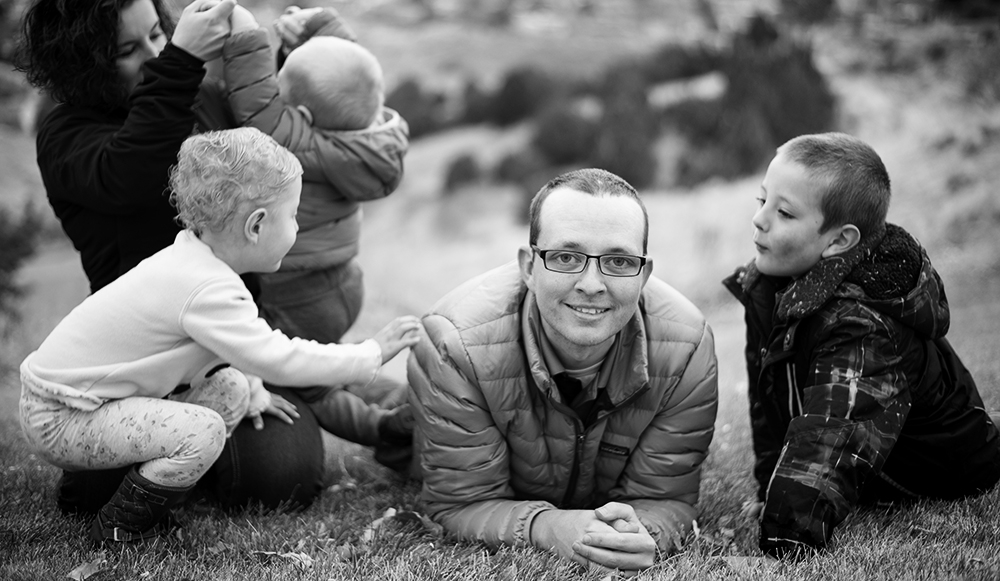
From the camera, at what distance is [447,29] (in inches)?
640

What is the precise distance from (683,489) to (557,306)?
92 centimetres

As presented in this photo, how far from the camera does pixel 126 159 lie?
317cm

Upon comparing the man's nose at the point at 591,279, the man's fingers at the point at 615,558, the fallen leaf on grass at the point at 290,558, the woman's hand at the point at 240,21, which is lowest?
the fallen leaf on grass at the point at 290,558

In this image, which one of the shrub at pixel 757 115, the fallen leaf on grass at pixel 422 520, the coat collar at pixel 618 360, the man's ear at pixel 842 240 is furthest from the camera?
the shrub at pixel 757 115

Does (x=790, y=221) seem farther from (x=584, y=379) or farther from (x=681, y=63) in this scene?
(x=681, y=63)

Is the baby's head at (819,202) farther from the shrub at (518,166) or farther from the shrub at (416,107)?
the shrub at (416,107)

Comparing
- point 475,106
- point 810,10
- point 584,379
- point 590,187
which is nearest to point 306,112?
point 590,187

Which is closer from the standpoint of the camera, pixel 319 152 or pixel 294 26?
pixel 319 152

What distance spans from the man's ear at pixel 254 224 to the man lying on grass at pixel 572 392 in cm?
69

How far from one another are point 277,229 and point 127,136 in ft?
2.02

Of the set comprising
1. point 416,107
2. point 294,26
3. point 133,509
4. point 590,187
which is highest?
point 294,26

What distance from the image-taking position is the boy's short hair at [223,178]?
118 inches

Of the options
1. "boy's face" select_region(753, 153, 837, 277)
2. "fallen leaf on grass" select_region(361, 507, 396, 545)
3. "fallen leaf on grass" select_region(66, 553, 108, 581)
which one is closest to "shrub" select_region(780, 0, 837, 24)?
"boy's face" select_region(753, 153, 837, 277)

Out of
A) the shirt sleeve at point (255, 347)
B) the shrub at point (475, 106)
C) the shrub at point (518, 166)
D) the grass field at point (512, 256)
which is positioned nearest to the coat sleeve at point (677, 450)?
the grass field at point (512, 256)
